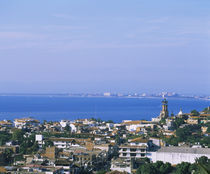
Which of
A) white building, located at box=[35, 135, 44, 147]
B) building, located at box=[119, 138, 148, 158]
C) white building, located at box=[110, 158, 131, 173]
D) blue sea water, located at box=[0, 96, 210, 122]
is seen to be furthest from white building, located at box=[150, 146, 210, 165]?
blue sea water, located at box=[0, 96, 210, 122]

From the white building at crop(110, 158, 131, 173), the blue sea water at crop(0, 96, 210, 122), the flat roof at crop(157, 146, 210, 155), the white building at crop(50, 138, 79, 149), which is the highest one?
the flat roof at crop(157, 146, 210, 155)

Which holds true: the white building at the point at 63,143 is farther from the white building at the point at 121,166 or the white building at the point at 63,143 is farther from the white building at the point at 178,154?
the white building at the point at 121,166

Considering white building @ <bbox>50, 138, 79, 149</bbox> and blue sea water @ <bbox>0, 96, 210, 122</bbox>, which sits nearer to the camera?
white building @ <bbox>50, 138, 79, 149</bbox>

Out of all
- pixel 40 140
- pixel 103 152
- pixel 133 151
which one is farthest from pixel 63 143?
pixel 133 151

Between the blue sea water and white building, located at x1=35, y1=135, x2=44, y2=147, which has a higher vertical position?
white building, located at x1=35, y1=135, x2=44, y2=147

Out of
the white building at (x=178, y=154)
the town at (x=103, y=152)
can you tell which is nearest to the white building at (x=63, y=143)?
the town at (x=103, y=152)

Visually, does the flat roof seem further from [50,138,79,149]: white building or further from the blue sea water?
the blue sea water

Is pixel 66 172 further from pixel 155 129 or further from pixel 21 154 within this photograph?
pixel 155 129

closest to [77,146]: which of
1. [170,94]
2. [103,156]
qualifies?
[103,156]

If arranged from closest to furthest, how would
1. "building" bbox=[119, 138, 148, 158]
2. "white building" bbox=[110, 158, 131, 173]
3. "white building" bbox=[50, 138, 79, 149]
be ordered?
"white building" bbox=[110, 158, 131, 173]
"building" bbox=[119, 138, 148, 158]
"white building" bbox=[50, 138, 79, 149]
